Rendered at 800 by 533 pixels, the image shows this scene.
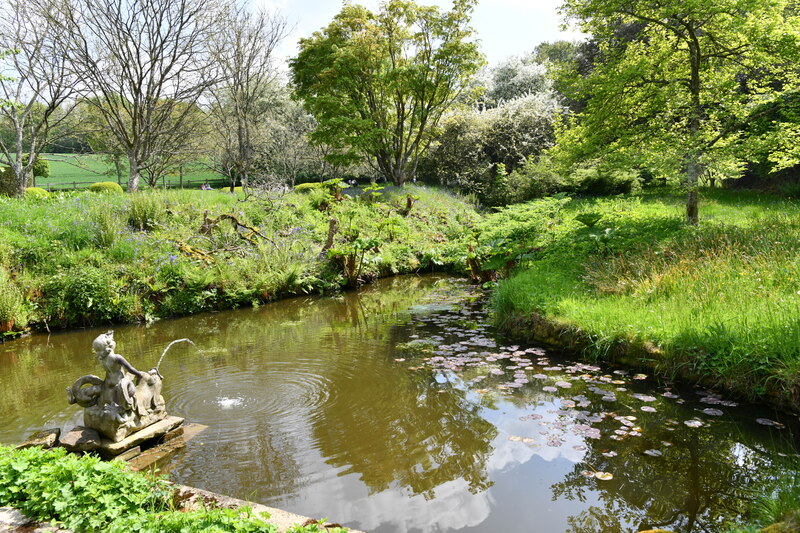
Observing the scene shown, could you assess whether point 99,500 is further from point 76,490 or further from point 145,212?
point 145,212

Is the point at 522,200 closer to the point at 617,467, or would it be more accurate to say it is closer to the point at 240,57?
the point at 240,57

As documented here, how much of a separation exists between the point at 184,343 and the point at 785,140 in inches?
436

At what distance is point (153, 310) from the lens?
963cm

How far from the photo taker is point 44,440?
4059 millimetres

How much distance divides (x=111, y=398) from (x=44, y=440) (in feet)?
1.89

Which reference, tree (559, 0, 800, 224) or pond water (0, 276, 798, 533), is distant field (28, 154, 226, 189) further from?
pond water (0, 276, 798, 533)

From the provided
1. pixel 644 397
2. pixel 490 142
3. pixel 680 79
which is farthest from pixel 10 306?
pixel 490 142

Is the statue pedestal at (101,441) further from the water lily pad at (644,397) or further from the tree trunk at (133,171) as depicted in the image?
the tree trunk at (133,171)

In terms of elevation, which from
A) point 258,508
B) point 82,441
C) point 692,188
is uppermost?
point 692,188

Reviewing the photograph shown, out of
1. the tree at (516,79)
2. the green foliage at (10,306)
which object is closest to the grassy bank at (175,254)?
the green foliage at (10,306)

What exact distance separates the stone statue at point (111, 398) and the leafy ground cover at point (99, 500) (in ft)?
2.52

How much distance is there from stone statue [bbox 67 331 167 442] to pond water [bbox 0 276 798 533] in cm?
55

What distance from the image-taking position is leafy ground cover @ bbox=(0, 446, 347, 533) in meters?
2.61

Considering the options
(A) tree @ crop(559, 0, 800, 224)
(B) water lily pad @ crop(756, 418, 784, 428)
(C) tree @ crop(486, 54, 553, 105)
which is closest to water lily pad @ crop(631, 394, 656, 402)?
(B) water lily pad @ crop(756, 418, 784, 428)
